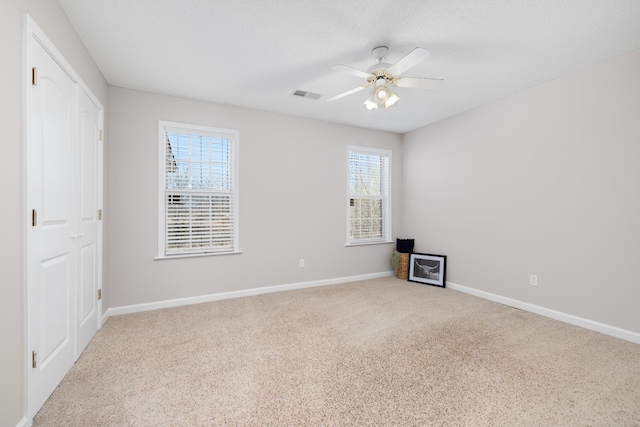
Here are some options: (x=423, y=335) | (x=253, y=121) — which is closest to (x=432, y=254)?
(x=423, y=335)

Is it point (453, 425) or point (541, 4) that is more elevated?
point (541, 4)

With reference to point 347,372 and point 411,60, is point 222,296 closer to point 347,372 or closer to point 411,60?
point 347,372

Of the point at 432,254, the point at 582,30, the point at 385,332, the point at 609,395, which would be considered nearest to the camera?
the point at 609,395

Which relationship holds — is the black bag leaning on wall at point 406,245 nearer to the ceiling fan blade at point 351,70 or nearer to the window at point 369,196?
the window at point 369,196

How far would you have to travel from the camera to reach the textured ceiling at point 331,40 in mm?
1961

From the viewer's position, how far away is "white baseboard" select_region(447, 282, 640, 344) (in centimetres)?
251

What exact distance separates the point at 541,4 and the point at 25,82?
323 cm

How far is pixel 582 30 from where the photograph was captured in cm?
217

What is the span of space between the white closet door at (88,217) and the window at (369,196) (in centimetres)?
327

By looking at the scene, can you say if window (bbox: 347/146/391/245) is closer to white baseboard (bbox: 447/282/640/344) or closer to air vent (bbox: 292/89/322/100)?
air vent (bbox: 292/89/322/100)

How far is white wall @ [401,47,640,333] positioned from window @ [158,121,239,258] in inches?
126

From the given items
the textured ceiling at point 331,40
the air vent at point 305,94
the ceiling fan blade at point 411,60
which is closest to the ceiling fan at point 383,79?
the ceiling fan blade at point 411,60

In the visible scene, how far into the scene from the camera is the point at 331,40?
232 centimetres

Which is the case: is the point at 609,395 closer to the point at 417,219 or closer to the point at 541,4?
the point at 541,4
